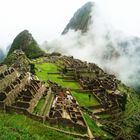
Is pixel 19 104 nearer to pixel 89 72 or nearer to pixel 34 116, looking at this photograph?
pixel 34 116

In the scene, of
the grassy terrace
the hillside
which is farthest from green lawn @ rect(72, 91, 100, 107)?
the hillside

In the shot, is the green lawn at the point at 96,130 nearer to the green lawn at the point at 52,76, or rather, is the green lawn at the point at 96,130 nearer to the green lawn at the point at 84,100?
the green lawn at the point at 84,100

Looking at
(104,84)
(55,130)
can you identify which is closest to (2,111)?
(55,130)

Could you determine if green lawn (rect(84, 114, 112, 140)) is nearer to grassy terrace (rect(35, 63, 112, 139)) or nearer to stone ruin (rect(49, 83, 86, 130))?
grassy terrace (rect(35, 63, 112, 139))

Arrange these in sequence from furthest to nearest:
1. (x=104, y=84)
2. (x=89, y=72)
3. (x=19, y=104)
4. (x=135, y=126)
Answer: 1. (x=89, y=72)
2. (x=104, y=84)
3. (x=135, y=126)
4. (x=19, y=104)

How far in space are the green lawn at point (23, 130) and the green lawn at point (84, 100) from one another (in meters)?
23.5

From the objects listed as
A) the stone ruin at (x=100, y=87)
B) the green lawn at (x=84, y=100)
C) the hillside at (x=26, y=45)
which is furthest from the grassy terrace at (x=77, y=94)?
the hillside at (x=26, y=45)

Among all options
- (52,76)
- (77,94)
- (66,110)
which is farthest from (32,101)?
(52,76)

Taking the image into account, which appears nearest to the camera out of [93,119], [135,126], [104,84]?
[93,119]

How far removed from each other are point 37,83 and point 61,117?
1598 cm

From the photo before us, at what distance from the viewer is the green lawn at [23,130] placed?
36.0m

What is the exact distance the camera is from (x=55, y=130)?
45594 millimetres

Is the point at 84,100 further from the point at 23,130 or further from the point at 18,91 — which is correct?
the point at 23,130

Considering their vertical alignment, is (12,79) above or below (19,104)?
above
